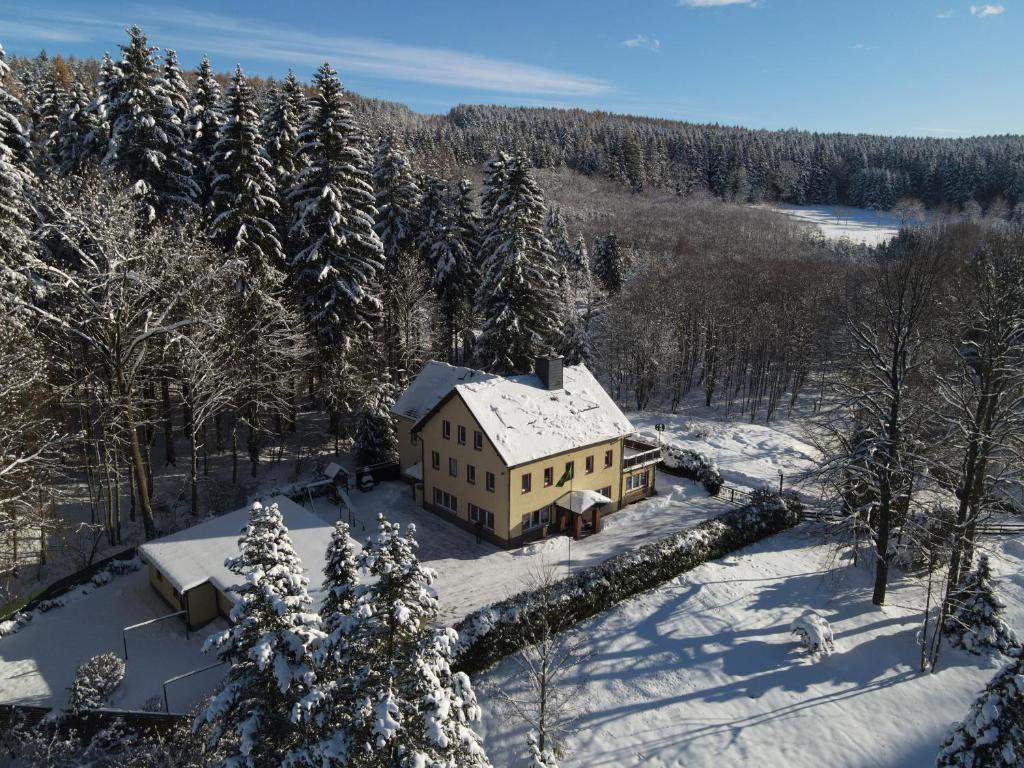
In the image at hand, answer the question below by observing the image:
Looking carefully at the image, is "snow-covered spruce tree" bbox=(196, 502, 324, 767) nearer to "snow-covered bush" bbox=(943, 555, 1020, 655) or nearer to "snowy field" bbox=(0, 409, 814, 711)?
"snowy field" bbox=(0, 409, 814, 711)

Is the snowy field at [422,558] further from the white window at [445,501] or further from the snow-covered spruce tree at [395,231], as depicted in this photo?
the snow-covered spruce tree at [395,231]

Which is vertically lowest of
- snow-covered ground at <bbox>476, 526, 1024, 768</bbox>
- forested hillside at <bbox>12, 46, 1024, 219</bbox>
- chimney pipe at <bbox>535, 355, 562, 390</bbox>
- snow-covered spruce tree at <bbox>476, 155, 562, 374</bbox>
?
snow-covered ground at <bbox>476, 526, 1024, 768</bbox>

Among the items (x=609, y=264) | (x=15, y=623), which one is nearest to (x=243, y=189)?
(x=15, y=623)

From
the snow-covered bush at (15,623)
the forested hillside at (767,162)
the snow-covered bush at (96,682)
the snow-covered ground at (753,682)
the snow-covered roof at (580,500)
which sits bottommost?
the snow-covered ground at (753,682)

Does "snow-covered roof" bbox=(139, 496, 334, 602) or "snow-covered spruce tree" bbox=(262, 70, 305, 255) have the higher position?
"snow-covered spruce tree" bbox=(262, 70, 305, 255)

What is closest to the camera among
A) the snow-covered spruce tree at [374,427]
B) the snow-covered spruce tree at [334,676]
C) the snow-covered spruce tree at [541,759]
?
the snow-covered spruce tree at [334,676]

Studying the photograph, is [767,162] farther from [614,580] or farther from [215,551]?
[215,551]

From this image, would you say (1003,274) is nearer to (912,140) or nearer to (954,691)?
(954,691)

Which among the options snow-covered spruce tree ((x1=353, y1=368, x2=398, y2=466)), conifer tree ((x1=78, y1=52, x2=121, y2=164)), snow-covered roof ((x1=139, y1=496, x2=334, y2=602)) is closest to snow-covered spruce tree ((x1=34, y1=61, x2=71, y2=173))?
conifer tree ((x1=78, y1=52, x2=121, y2=164))

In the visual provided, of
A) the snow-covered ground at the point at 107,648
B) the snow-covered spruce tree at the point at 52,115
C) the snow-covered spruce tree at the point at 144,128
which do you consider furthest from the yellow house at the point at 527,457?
the snow-covered spruce tree at the point at 52,115
